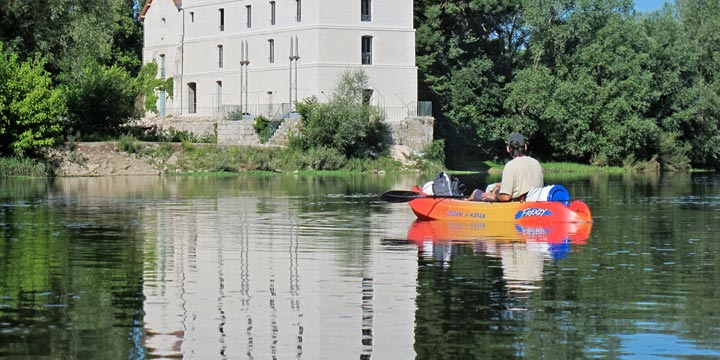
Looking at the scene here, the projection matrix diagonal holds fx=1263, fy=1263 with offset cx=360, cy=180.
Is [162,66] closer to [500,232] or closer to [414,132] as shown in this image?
[414,132]

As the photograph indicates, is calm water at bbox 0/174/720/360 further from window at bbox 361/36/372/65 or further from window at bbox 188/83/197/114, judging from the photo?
window at bbox 188/83/197/114

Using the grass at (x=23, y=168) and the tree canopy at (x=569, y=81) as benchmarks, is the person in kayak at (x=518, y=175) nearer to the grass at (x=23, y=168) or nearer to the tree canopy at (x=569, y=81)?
the grass at (x=23, y=168)

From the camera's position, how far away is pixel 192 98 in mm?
86125

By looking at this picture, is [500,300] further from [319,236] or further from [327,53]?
[327,53]

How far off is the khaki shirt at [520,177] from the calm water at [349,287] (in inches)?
46.5

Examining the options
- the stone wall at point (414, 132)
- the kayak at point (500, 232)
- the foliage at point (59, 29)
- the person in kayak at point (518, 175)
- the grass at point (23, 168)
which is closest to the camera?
the kayak at point (500, 232)

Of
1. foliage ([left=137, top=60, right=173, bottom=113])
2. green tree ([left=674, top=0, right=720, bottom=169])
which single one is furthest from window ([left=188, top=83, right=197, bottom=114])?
green tree ([left=674, top=0, right=720, bottom=169])

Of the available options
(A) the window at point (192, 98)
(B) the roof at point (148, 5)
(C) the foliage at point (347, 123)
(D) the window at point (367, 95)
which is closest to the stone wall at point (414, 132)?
(C) the foliage at point (347, 123)

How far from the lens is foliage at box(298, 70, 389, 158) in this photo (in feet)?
218

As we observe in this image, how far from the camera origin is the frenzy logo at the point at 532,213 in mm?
25516

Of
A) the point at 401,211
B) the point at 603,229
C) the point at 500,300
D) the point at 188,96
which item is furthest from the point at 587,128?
the point at 500,300

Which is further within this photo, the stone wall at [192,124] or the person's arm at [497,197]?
the stone wall at [192,124]

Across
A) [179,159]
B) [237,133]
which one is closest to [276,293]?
[179,159]

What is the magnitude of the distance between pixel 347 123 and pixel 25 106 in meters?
18.8
